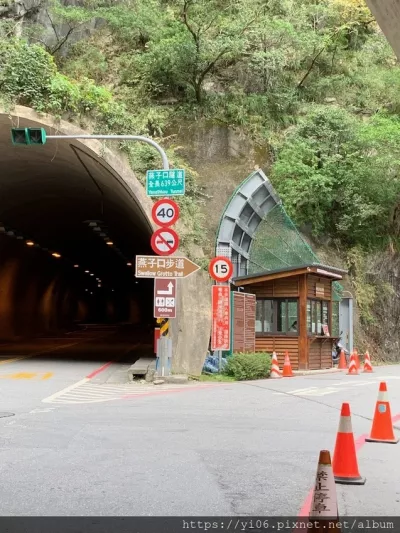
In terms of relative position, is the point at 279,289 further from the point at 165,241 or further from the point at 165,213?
the point at 165,213

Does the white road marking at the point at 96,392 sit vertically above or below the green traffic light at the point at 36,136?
below

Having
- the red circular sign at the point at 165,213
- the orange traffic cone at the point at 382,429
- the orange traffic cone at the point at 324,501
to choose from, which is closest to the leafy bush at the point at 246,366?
the red circular sign at the point at 165,213

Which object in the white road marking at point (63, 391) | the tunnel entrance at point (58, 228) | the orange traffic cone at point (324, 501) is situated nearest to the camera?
the orange traffic cone at point (324, 501)

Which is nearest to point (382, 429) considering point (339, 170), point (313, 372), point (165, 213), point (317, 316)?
point (165, 213)

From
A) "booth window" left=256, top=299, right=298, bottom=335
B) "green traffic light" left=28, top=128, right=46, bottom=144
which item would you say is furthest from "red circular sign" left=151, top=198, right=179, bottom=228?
"booth window" left=256, top=299, right=298, bottom=335

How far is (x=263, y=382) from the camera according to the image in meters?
16.8

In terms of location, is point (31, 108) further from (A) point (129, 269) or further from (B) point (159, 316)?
(A) point (129, 269)

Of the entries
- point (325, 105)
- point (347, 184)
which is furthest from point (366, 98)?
point (347, 184)

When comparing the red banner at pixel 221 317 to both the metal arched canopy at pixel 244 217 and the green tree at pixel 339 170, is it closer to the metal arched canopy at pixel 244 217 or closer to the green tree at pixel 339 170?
the metal arched canopy at pixel 244 217

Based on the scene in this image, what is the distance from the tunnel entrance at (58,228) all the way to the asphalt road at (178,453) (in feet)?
25.9

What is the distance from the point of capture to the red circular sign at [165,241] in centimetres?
1532

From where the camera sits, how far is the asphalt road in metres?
5.22

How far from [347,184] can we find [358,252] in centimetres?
326

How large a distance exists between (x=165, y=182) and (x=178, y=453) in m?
9.25
